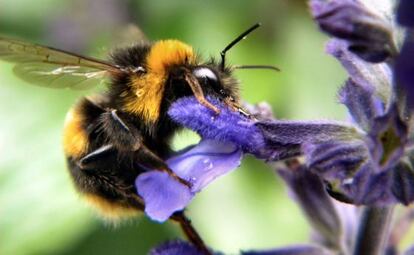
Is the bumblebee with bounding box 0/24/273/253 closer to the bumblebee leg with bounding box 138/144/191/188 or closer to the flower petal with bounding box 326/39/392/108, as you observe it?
the bumblebee leg with bounding box 138/144/191/188

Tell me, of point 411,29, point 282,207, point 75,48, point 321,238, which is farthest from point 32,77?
point 75,48

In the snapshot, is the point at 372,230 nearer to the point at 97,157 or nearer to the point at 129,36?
the point at 97,157

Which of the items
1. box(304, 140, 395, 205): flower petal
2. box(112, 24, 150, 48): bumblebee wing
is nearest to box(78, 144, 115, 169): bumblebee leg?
box(112, 24, 150, 48): bumblebee wing

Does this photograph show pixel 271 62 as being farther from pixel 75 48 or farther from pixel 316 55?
pixel 75 48

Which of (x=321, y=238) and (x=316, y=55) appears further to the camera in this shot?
(x=316, y=55)

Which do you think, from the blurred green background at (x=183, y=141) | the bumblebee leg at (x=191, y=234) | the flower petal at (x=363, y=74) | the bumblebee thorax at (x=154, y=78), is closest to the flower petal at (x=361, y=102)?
the flower petal at (x=363, y=74)

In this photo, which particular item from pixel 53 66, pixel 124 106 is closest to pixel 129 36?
pixel 53 66
